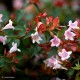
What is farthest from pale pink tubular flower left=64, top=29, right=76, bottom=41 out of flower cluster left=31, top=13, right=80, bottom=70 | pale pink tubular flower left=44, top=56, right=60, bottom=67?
pale pink tubular flower left=44, top=56, right=60, bottom=67

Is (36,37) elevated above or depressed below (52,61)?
above

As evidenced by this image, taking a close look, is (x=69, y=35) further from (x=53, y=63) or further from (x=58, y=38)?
(x=53, y=63)

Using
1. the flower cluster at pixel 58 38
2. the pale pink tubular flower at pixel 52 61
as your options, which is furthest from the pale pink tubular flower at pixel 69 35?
the pale pink tubular flower at pixel 52 61

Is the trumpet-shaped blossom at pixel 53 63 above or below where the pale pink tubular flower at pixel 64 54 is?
below

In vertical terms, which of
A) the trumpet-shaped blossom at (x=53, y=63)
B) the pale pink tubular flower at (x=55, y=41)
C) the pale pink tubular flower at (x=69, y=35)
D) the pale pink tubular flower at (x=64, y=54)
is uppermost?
the pale pink tubular flower at (x=69, y=35)

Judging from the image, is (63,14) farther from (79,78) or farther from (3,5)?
(79,78)

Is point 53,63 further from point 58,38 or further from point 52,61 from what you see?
point 58,38

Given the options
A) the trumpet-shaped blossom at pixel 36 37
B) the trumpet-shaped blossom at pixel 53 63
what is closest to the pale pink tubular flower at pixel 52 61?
the trumpet-shaped blossom at pixel 53 63

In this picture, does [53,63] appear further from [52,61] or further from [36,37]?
[36,37]

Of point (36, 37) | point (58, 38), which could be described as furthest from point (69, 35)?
point (36, 37)

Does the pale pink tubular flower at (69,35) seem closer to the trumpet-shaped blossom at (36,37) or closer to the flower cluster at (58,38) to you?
the flower cluster at (58,38)

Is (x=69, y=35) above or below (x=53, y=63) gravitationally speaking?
above

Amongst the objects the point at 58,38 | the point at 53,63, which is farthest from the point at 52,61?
the point at 58,38

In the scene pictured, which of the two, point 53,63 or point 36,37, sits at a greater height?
point 36,37
